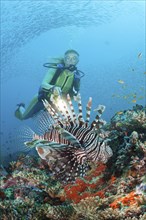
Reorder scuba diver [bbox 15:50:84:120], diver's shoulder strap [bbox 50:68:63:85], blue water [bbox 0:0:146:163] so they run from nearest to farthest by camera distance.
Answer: scuba diver [bbox 15:50:84:120], diver's shoulder strap [bbox 50:68:63:85], blue water [bbox 0:0:146:163]

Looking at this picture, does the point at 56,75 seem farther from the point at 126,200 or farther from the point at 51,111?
the point at 126,200

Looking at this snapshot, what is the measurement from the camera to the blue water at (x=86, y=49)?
46.0 m

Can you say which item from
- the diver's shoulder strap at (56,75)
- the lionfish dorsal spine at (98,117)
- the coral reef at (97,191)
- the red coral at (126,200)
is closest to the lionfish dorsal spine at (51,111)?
the lionfish dorsal spine at (98,117)

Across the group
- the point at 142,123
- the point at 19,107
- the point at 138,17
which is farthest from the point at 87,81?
the point at 142,123

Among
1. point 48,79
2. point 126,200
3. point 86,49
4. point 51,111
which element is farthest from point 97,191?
point 86,49

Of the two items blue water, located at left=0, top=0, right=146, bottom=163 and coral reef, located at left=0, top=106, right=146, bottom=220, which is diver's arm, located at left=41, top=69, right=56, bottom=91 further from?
blue water, located at left=0, top=0, right=146, bottom=163

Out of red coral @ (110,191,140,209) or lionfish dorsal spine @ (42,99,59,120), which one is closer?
red coral @ (110,191,140,209)

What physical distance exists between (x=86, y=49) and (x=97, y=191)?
90612 mm

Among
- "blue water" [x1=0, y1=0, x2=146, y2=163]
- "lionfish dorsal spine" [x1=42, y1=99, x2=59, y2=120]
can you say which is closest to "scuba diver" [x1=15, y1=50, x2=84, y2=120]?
"lionfish dorsal spine" [x1=42, y1=99, x2=59, y2=120]

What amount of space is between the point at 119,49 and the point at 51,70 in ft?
285

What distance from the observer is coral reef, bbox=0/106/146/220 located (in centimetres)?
314

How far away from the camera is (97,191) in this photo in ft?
13.0

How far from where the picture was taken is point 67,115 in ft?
12.5

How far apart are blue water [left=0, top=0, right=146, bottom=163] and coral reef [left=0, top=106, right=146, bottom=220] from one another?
41.2 metres
